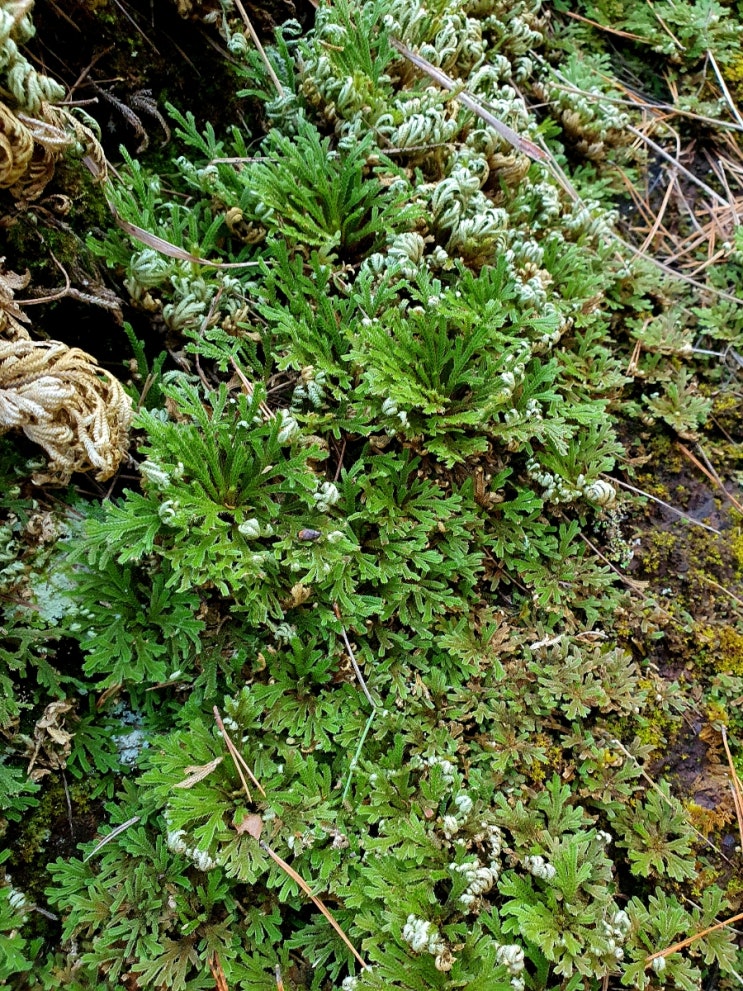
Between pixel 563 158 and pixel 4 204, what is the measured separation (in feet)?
9.31

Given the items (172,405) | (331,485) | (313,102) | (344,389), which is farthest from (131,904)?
(313,102)

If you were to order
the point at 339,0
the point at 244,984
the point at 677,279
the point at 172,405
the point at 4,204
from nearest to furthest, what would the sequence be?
the point at 244,984
the point at 4,204
the point at 172,405
the point at 339,0
the point at 677,279

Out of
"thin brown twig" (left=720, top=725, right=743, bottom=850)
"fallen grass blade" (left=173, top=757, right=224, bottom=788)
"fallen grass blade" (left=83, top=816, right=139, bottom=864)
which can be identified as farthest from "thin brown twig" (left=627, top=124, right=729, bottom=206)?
"fallen grass blade" (left=83, top=816, right=139, bottom=864)

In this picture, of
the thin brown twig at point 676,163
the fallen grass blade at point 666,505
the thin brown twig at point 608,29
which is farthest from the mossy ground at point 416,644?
the thin brown twig at point 608,29

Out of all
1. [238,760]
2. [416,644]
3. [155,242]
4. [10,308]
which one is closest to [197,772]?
[238,760]

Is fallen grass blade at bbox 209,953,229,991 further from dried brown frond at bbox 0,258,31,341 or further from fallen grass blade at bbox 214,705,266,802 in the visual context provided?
dried brown frond at bbox 0,258,31,341

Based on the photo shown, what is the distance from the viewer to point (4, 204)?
244 centimetres

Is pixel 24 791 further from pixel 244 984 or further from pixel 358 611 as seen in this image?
pixel 358 611

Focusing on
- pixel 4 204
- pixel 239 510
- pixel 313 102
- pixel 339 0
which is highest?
pixel 339 0

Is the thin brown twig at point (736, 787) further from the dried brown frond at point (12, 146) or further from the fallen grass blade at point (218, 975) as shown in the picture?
the dried brown frond at point (12, 146)

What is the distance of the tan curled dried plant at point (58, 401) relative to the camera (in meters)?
2.22

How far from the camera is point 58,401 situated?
2.24 m

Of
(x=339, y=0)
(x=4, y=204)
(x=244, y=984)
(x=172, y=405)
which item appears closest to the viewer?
(x=244, y=984)

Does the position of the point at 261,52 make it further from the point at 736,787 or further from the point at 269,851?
the point at 736,787
